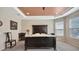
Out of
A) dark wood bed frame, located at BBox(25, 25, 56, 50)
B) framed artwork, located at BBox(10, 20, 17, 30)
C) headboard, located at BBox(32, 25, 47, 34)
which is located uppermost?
framed artwork, located at BBox(10, 20, 17, 30)

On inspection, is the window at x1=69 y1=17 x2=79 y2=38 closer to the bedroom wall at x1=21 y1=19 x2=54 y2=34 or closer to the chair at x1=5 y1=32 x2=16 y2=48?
the bedroom wall at x1=21 y1=19 x2=54 y2=34

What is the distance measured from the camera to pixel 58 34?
187 inches

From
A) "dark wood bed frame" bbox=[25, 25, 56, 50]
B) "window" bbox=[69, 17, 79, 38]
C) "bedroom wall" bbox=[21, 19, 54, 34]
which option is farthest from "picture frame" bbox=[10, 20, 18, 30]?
"window" bbox=[69, 17, 79, 38]

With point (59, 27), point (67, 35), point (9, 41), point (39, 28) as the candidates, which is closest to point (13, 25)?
point (9, 41)

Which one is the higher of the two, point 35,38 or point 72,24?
point 72,24

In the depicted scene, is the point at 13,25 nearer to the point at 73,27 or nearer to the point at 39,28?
the point at 39,28

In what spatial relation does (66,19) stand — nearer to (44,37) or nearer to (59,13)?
(59,13)

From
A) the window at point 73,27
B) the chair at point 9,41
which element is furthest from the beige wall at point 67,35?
the chair at point 9,41

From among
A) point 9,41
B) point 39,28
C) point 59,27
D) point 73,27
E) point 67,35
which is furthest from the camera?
point 67,35

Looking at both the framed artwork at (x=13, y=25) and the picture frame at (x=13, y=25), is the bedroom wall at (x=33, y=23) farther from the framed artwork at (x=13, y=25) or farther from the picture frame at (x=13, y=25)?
the framed artwork at (x=13, y=25)

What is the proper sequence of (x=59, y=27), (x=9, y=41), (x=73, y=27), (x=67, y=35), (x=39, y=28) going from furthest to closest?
(x=67, y=35) → (x=9, y=41) → (x=73, y=27) → (x=39, y=28) → (x=59, y=27)

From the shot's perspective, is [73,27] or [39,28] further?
[73,27]
